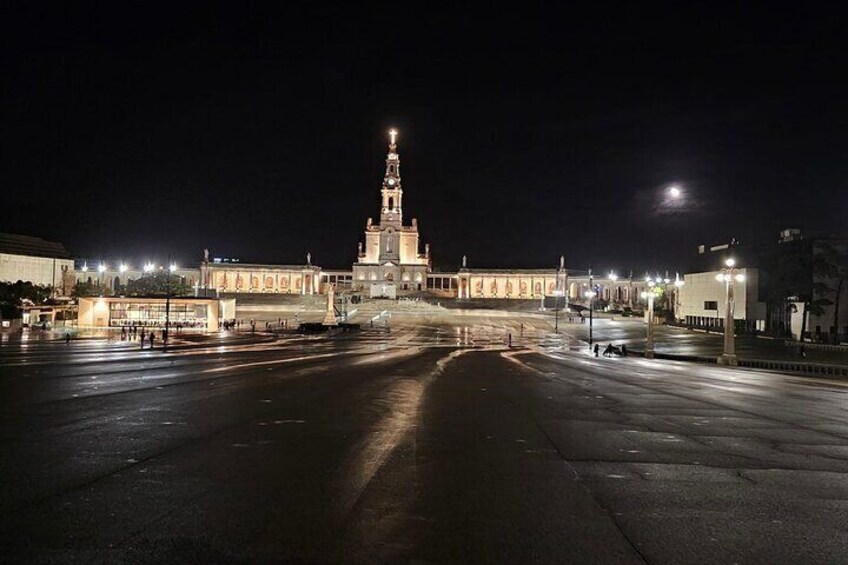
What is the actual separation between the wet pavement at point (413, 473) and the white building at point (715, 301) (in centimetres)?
5579

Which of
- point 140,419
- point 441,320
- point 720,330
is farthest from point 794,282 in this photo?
point 140,419

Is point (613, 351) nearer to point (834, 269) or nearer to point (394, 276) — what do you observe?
point (834, 269)

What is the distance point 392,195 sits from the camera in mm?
174875

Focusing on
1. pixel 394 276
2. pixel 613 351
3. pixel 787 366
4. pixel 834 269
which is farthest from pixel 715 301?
pixel 394 276

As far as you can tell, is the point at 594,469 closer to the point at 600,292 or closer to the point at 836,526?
the point at 836,526

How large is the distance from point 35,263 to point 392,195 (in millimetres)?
86505

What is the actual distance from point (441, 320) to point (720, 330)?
36.7m

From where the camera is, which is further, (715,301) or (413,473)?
(715,301)

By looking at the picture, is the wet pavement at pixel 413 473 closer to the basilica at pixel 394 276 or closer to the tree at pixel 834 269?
the tree at pixel 834 269

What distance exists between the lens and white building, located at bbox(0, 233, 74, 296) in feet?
368

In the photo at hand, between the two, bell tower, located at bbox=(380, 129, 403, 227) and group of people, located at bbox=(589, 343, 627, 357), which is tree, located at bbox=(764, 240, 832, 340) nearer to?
group of people, located at bbox=(589, 343, 627, 357)

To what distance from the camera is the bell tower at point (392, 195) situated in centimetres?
17338

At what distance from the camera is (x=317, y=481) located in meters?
9.60

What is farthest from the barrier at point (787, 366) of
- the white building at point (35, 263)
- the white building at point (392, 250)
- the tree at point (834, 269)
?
the white building at point (392, 250)
